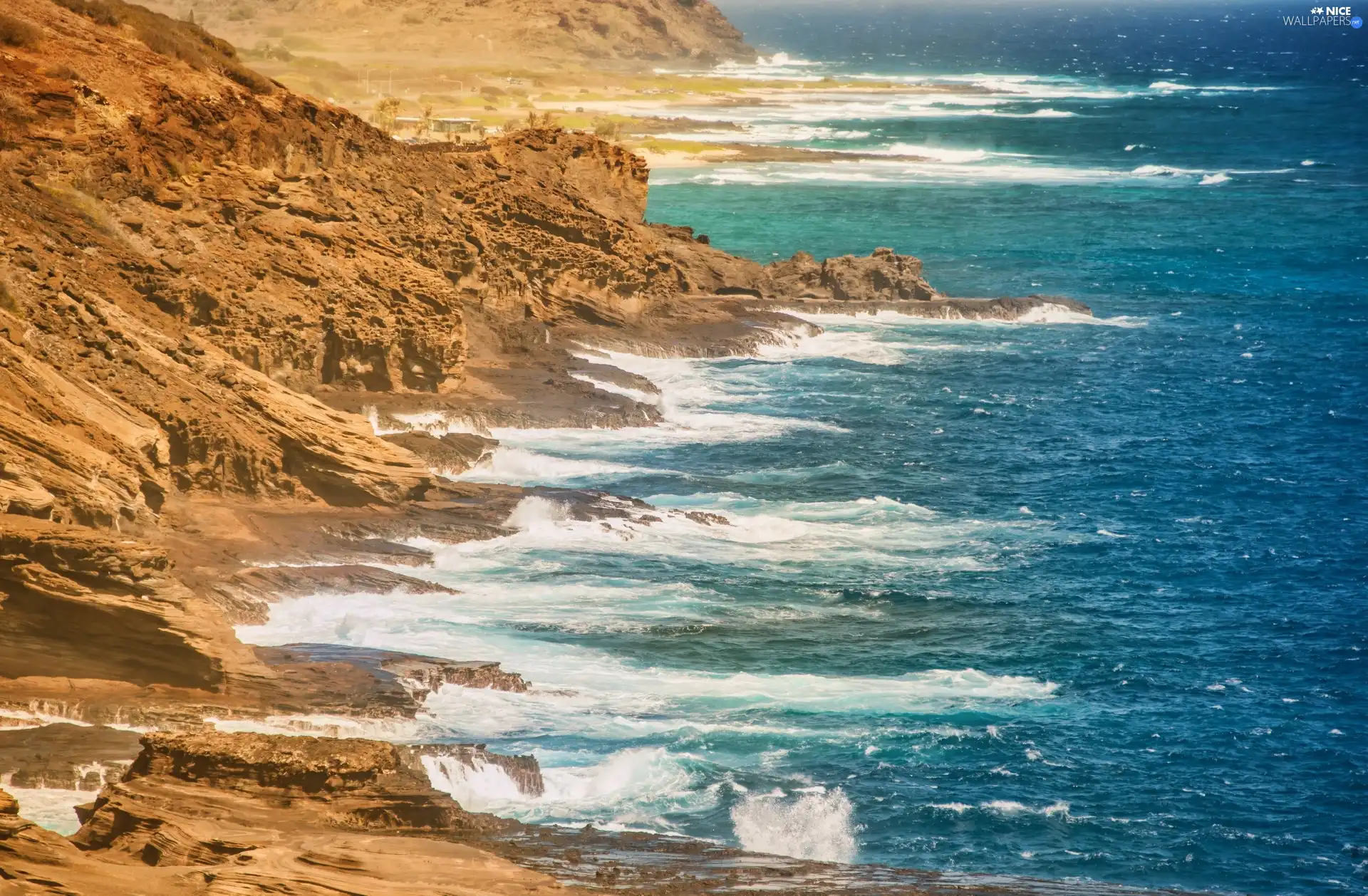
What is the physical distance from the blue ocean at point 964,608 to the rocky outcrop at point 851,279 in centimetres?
222

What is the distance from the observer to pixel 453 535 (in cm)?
4256

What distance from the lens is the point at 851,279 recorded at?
8150 cm

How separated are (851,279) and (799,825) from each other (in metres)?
54.3

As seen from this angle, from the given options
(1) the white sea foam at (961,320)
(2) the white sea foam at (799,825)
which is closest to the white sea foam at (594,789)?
(2) the white sea foam at (799,825)

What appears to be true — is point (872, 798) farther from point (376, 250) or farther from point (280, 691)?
point (376, 250)

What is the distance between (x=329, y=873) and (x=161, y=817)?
10.4ft

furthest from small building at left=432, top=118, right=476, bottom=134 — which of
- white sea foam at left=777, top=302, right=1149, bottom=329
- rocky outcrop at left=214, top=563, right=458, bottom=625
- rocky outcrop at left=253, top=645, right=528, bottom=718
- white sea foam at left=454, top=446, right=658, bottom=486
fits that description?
rocky outcrop at left=253, top=645, right=528, bottom=718

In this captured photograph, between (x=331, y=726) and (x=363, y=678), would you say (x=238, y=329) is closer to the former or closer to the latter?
(x=363, y=678)

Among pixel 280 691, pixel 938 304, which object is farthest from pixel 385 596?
pixel 938 304

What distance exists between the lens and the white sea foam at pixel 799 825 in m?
29.0

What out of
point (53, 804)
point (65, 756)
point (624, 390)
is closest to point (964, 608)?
point (624, 390)

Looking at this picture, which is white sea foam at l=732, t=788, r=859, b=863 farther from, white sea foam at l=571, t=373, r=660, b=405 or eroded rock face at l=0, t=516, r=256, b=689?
white sea foam at l=571, t=373, r=660, b=405

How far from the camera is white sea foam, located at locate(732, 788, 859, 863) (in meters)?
29.0

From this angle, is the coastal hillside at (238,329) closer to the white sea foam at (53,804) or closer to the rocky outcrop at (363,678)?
the rocky outcrop at (363,678)
